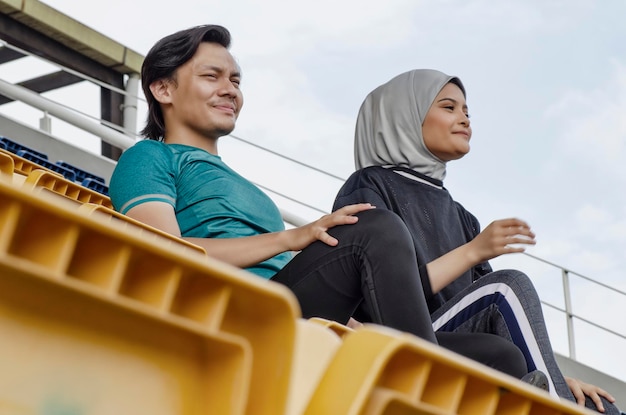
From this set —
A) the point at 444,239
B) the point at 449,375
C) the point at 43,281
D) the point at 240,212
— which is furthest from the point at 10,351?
the point at 444,239

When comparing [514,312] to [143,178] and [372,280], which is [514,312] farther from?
[143,178]

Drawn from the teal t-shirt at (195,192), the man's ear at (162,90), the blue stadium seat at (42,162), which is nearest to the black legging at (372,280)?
the teal t-shirt at (195,192)

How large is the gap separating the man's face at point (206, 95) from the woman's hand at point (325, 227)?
0.44 m

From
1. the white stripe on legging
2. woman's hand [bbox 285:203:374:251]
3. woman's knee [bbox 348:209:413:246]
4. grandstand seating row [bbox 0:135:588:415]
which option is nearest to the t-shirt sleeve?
woman's hand [bbox 285:203:374:251]

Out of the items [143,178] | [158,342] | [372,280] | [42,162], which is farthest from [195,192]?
[42,162]

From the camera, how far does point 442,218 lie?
1.72m

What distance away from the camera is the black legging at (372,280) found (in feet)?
3.50

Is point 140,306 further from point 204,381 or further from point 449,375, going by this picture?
point 449,375

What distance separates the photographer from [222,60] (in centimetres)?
169

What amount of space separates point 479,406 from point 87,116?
10.6 feet

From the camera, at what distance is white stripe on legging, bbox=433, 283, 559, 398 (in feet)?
4.22

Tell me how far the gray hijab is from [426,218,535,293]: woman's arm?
45 centimetres

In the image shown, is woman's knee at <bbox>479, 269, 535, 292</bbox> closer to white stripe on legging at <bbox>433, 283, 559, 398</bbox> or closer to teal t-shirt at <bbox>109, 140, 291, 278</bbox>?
white stripe on legging at <bbox>433, 283, 559, 398</bbox>

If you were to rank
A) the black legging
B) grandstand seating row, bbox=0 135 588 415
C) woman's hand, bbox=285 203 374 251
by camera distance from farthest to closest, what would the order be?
woman's hand, bbox=285 203 374 251 → the black legging → grandstand seating row, bbox=0 135 588 415
